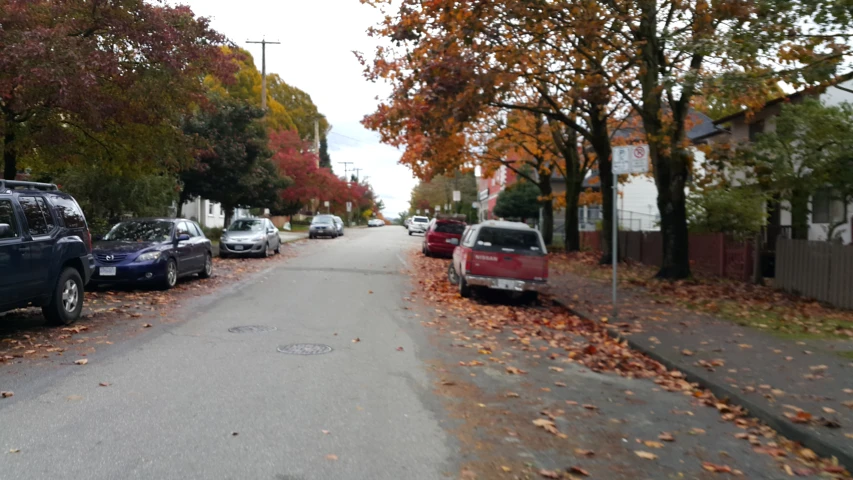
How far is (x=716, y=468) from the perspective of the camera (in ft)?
16.5

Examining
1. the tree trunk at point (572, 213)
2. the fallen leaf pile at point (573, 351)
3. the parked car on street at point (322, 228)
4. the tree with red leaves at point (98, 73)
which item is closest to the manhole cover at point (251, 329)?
the fallen leaf pile at point (573, 351)

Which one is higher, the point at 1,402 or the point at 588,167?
the point at 588,167

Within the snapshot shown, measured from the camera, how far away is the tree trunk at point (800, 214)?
1679 centimetres

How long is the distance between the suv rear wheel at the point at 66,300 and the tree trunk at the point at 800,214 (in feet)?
49.3

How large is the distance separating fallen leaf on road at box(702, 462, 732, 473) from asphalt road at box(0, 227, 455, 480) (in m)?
1.83

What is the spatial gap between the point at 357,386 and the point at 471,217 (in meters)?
64.8

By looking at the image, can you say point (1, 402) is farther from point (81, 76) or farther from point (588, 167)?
point (588, 167)

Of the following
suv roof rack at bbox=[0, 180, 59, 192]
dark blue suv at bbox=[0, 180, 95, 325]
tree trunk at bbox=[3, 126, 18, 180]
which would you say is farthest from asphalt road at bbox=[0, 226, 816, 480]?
tree trunk at bbox=[3, 126, 18, 180]

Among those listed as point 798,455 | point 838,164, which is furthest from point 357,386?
point 838,164

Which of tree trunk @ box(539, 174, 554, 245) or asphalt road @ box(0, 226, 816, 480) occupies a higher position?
tree trunk @ box(539, 174, 554, 245)

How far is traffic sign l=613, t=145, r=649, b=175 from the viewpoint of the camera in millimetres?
11328

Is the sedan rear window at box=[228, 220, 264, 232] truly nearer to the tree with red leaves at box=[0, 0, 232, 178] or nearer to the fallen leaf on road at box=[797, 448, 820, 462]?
the tree with red leaves at box=[0, 0, 232, 178]

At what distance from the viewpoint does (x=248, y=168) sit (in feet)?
98.6

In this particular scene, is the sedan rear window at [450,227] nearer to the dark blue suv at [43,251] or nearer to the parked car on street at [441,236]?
the parked car on street at [441,236]
